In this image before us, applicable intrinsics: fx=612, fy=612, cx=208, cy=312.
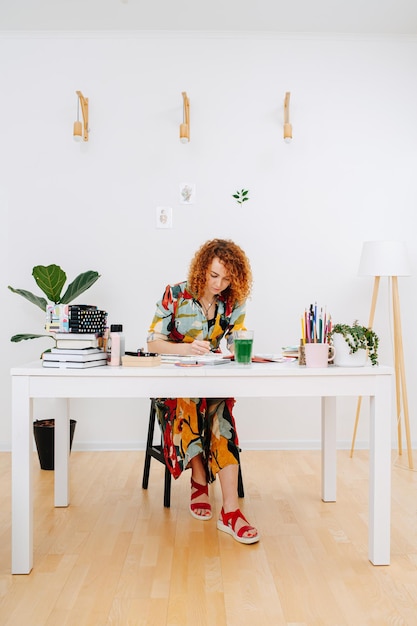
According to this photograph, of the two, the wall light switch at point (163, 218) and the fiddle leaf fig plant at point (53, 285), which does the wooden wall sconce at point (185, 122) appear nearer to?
the wall light switch at point (163, 218)

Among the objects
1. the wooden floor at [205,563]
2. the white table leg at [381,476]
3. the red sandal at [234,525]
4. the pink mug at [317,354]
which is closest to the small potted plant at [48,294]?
the wooden floor at [205,563]

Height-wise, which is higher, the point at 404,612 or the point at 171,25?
the point at 171,25

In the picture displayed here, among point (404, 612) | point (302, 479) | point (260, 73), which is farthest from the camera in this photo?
point (260, 73)

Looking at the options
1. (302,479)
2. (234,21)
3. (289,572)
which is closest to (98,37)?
(234,21)

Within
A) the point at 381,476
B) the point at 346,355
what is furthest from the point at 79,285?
the point at 381,476

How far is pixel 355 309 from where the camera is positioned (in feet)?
13.1

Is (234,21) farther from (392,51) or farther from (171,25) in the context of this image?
(392,51)

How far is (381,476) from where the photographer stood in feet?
6.87

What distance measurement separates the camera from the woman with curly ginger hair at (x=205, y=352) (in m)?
2.43

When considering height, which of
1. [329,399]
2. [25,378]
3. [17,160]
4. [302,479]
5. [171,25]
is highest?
[171,25]

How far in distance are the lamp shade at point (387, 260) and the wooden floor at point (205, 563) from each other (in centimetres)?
120

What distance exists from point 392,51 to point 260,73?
89 centimetres

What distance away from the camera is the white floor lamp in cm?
359

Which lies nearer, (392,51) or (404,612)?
(404,612)
